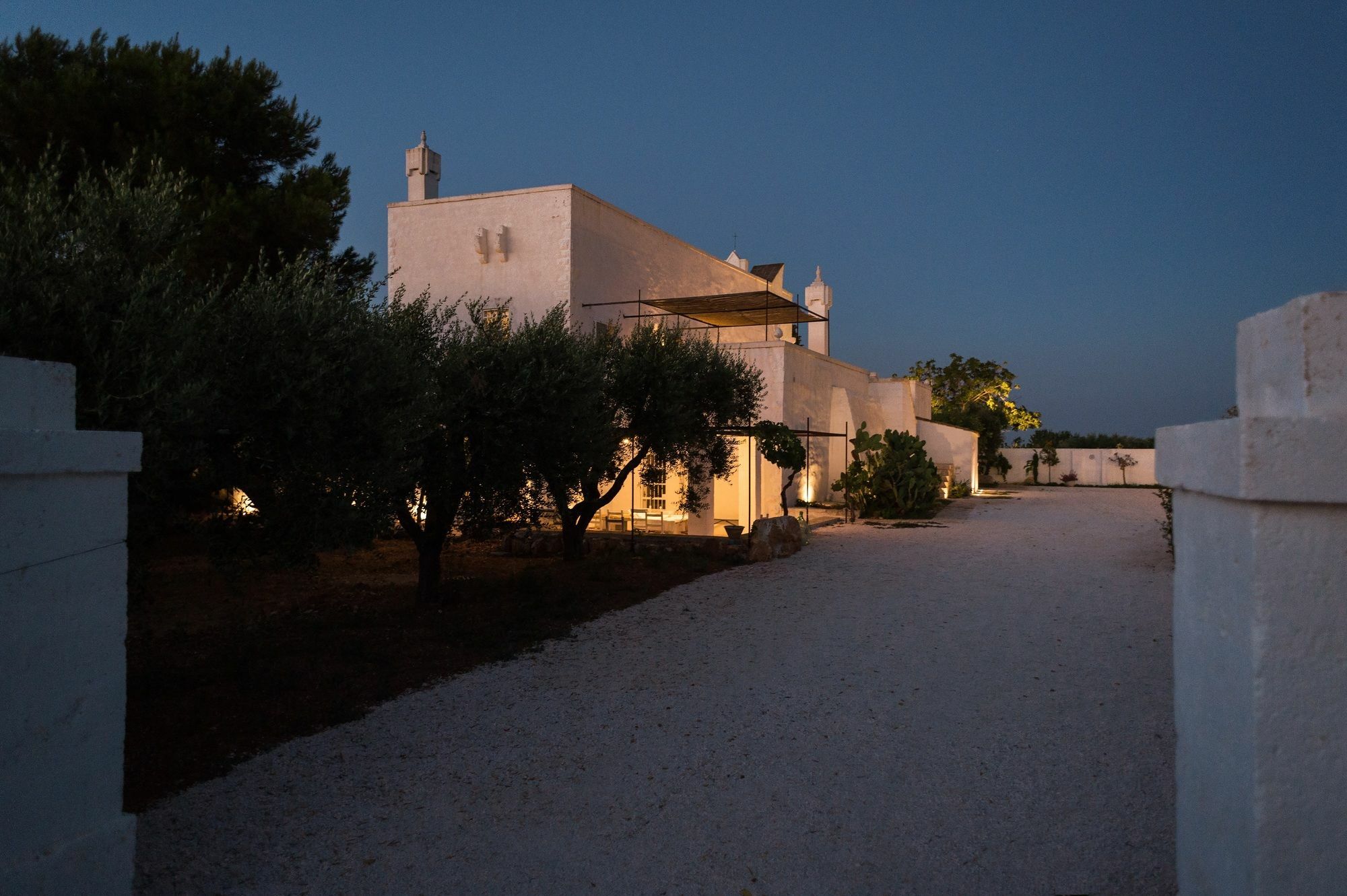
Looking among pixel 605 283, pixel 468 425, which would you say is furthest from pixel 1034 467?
pixel 468 425

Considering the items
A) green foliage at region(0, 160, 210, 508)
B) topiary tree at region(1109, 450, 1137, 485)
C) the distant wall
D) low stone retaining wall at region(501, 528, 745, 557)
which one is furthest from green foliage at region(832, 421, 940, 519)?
topiary tree at region(1109, 450, 1137, 485)

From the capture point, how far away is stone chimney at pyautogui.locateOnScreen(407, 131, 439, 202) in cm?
1992

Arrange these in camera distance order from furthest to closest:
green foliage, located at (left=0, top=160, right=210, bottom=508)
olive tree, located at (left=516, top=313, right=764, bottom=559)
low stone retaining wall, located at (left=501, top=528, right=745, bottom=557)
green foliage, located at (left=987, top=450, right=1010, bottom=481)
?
green foliage, located at (left=987, top=450, right=1010, bottom=481)
low stone retaining wall, located at (left=501, top=528, right=745, bottom=557)
olive tree, located at (left=516, top=313, right=764, bottom=559)
green foliage, located at (left=0, top=160, right=210, bottom=508)

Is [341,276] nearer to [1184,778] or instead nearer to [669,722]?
[669,722]

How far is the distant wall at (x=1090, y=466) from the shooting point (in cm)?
3809

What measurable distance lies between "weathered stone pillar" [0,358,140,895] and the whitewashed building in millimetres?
13321

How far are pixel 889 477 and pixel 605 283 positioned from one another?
798 cm

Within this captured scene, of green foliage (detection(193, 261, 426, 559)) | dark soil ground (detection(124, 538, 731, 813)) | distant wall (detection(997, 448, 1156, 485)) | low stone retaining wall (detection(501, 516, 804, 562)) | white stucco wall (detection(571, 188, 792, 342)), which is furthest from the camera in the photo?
distant wall (detection(997, 448, 1156, 485))

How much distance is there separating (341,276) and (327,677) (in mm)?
8741

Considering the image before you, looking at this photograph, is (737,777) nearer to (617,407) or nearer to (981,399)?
(617,407)

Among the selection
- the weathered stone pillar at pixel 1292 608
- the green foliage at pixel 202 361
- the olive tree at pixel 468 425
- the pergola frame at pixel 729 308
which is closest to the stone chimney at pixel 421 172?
the pergola frame at pixel 729 308

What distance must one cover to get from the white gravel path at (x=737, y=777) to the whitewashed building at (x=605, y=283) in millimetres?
9123

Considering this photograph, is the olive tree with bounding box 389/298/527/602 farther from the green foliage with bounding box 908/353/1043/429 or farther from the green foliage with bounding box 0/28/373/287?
the green foliage with bounding box 908/353/1043/429

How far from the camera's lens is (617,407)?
1130 cm
